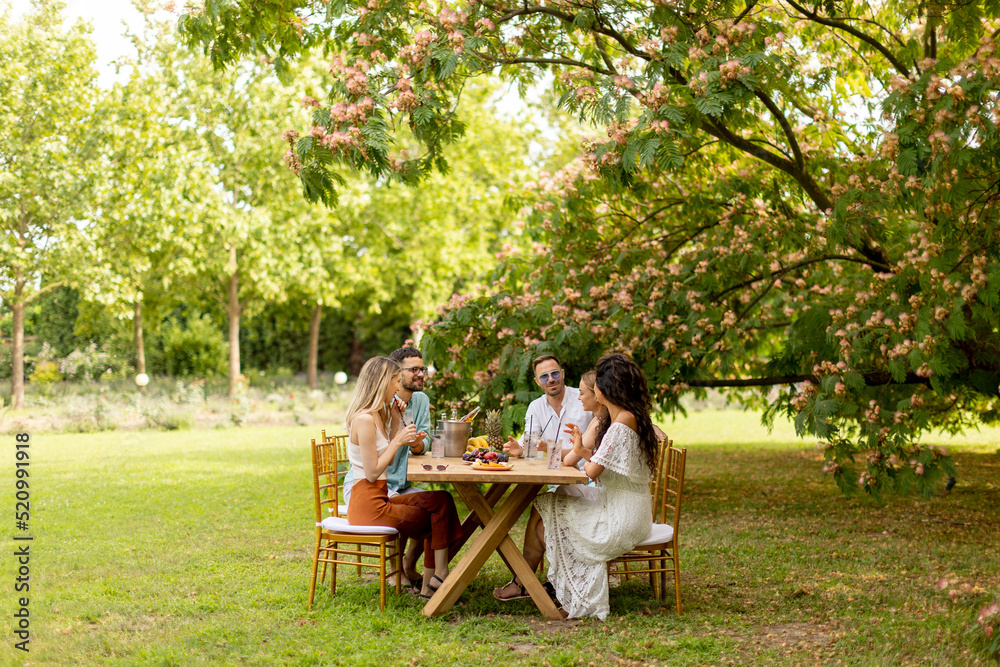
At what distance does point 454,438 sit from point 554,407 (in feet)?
2.94

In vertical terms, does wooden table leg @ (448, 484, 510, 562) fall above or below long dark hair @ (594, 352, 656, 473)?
below

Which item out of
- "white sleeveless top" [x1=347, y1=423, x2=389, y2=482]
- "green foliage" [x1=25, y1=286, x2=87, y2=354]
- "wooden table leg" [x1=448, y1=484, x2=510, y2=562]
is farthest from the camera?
"green foliage" [x1=25, y1=286, x2=87, y2=354]

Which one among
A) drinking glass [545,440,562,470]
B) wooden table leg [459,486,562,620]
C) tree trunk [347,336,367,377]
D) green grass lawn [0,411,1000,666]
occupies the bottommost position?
green grass lawn [0,411,1000,666]

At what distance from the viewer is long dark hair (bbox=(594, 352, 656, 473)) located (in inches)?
Result: 199

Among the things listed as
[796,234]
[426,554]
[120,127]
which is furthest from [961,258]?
[120,127]

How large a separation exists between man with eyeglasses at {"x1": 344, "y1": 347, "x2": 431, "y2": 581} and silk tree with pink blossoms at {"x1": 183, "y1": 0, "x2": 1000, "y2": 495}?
1.32 metres

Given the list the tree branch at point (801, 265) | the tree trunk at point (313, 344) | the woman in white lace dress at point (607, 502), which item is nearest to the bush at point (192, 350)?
the tree trunk at point (313, 344)

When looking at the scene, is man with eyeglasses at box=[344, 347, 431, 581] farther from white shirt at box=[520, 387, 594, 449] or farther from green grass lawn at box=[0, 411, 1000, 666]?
white shirt at box=[520, 387, 594, 449]

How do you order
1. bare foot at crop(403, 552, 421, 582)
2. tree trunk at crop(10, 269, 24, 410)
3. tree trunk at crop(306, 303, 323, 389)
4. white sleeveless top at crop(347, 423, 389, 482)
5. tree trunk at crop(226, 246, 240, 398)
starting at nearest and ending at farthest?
white sleeveless top at crop(347, 423, 389, 482)
bare foot at crop(403, 552, 421, 582)
tree trunk at crop(10, 269, 24, 410)
tree trunk at crop(226, 246, 240, 398)
tree trunk at crop(306, 303, 323, 389)

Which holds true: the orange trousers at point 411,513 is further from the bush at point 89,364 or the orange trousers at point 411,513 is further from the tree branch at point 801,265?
the bush at point 89,364

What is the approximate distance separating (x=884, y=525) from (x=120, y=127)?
1552 centimetres

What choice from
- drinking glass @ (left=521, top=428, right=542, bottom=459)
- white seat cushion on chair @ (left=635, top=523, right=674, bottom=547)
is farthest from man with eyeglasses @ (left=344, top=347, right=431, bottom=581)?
white seat cushion on chair @ (left=635, top=523, right=674, bottom=547)

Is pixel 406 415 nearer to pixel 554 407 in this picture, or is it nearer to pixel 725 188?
pixel 554 407

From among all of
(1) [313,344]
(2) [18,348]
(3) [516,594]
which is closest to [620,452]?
(3) [516,594]
